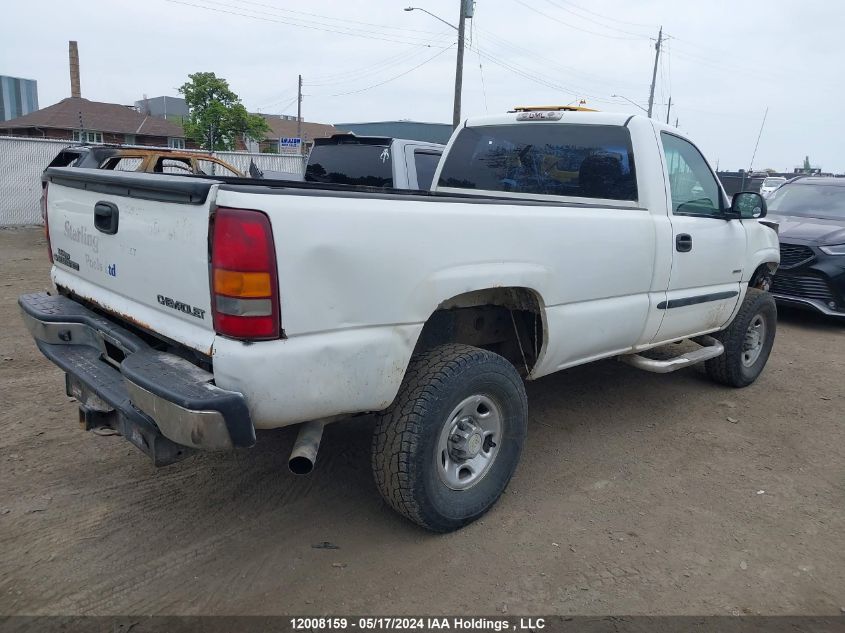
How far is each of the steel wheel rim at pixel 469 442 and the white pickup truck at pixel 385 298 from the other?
0.01m

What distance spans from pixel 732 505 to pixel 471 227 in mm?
2134

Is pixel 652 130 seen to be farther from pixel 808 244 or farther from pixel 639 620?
pixel 808 244

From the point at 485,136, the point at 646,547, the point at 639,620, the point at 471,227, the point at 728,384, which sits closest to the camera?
the point at 639,620

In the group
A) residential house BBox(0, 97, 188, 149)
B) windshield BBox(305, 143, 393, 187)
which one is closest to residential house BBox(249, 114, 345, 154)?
residential house BBox(0, 97, 188, 149)

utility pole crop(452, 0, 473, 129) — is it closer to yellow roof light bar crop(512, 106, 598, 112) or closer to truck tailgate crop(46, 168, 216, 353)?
yellow roof light bar crop(512, 106, 598, 112)

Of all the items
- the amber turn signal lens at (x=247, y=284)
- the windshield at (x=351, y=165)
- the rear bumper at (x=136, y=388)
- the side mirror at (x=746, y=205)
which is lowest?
the rear bumper at (x=136, y=388)

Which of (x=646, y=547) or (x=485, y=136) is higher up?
(x=485, y=136)

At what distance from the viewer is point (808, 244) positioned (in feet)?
26.0

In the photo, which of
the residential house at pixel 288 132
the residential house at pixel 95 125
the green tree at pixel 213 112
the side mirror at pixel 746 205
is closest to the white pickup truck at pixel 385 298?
the side mirror at pixel 746 205

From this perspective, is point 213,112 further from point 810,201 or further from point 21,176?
point 810,201

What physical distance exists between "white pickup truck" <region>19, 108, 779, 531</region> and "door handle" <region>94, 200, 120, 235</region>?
0.01 m

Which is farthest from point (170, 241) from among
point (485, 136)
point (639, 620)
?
point (485, 136)

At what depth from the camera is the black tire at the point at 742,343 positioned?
17.0ft

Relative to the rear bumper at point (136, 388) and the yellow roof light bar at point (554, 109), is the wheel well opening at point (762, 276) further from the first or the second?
the rear bumper at point (136, 388)
